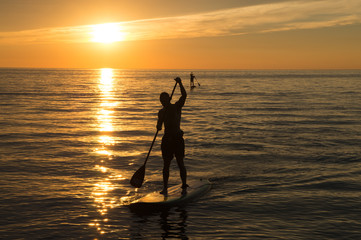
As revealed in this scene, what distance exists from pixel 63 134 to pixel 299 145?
12064mm

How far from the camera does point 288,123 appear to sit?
83.6ft

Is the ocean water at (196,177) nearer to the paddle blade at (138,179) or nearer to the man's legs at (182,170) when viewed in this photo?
the paddle blade at (138,179)

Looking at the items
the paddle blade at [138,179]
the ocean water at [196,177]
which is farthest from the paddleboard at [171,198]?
the paddle blade at [138,179]

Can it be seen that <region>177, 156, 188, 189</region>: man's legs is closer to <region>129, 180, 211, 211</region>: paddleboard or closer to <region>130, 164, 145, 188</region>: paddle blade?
<region>129, 180, 211, 211</region>: paddleboard

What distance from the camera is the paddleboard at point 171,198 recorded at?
30.9 feet

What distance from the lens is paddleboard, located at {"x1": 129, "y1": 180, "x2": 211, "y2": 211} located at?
30.9ft

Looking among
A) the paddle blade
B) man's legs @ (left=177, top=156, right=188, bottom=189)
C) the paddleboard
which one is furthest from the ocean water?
man's legs @ (left=177, top=156, right=188, bottom=189)

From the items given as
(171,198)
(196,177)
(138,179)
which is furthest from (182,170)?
(196,177)

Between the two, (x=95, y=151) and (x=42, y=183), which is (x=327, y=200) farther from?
(x=95, y=151)

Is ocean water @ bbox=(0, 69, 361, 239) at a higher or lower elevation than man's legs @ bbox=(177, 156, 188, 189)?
lower

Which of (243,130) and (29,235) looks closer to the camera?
(29,235)

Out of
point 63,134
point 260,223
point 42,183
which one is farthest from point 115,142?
point 260,223

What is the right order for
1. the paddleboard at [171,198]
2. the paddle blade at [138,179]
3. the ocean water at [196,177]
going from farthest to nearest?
1. the paddle blade at [138,179]
2. the paddleboard at [171,198]
3. the ocean water at [196,177]

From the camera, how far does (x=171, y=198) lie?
9.80 metres
